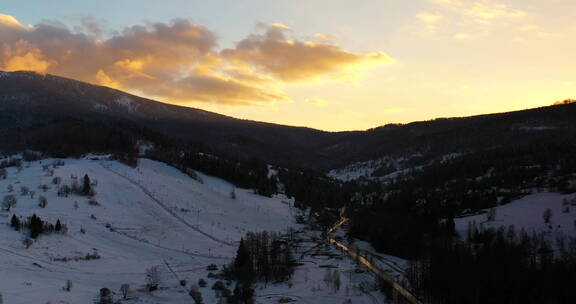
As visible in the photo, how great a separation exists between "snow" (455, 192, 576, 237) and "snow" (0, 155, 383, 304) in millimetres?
24303

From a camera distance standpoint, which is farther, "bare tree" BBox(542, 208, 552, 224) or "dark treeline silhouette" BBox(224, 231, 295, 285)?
"bare tree" BBox(542, 208, 552, 224)

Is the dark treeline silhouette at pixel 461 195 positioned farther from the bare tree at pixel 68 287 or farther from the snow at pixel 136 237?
the bare tree at pixel 68 287

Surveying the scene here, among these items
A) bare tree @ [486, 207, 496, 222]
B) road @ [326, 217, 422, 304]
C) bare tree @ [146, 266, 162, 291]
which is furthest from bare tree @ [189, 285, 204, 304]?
bare tree @ [486, 207, 496, 222]

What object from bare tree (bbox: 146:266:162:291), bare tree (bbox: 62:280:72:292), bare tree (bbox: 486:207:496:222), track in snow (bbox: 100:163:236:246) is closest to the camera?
bare tree (bbox: 62:280:72:292)

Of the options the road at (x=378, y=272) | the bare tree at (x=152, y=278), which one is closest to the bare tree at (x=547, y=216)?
the road at (x=378, y=272)

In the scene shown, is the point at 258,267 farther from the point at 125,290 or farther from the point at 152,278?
the point at 125,290

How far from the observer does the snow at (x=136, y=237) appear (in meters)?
33.4

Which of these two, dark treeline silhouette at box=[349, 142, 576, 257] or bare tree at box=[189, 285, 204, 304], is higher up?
dark treeline silhouette at box=[349, 142, 576, 257]

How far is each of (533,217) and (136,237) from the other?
164 ft

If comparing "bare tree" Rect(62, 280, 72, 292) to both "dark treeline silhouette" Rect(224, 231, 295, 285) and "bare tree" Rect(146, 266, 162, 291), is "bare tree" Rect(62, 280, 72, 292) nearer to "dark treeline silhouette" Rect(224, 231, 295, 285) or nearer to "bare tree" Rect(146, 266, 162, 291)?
"bare tree" Rect(146, 266, 162, 291)

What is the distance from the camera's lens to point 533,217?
197 ft

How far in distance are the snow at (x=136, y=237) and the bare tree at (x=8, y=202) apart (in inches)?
34.4

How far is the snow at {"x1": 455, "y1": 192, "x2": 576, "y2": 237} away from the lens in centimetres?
5397

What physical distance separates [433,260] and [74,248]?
32785mm
